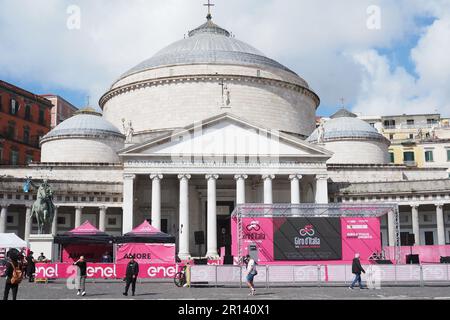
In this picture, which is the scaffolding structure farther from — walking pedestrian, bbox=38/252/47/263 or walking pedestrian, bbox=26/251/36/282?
walking pedestrian, bbox=38/252/47/263

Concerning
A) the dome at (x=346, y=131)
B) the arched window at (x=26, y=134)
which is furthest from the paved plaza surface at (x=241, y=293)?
the arched window at (x=26, y=134)

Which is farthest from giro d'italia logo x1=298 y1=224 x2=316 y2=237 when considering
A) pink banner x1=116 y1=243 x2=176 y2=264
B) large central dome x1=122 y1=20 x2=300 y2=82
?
large central dome x1=122 y1=20 x2=300 y2=82

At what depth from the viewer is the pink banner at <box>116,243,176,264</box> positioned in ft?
119

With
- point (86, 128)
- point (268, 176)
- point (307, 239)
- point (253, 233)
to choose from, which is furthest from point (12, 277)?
point (86, 128)

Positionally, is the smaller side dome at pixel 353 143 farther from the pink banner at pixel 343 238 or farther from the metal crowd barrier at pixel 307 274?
the metal crowd barrier at pixel 307 274

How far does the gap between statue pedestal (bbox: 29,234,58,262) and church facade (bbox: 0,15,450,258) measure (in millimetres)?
10758

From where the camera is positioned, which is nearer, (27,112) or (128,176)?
(128,176)

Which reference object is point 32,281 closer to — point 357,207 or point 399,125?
point 357,207

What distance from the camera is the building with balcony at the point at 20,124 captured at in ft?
240

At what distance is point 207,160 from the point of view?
4875 cm

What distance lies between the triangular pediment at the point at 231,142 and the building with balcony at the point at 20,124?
3159cm

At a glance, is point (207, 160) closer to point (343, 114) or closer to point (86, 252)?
point (86, 252)

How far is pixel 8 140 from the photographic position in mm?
73188

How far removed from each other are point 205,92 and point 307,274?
118 feet
